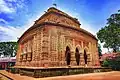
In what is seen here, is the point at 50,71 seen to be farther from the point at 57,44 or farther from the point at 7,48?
the point at 7,48

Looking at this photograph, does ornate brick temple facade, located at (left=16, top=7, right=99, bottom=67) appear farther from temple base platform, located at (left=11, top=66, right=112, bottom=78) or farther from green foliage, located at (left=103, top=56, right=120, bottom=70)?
green foliage, located at (left=103, top=56, right=120, bottom=70)

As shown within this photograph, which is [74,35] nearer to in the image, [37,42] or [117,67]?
[37,42]

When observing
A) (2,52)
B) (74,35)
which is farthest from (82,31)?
(2,52)

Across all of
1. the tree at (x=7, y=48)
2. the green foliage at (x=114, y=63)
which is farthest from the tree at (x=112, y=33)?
the tree at (x=7, y=48)

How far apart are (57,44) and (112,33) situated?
45.5 feet

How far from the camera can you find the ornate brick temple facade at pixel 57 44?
1589 cm

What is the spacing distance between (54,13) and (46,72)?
12360mm

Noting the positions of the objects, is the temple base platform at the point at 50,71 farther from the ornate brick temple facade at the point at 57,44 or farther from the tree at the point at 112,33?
the tree at the point at 112,33

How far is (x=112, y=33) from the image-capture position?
85.4ft

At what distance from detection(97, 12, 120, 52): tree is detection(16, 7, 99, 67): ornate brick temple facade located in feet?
14.1

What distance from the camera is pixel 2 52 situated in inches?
2124

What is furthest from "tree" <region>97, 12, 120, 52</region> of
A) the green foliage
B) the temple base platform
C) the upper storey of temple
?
the temple base platform

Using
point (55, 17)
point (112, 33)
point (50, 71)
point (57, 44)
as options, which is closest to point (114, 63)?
point (112, 33)

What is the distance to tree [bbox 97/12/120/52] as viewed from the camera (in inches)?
1009
